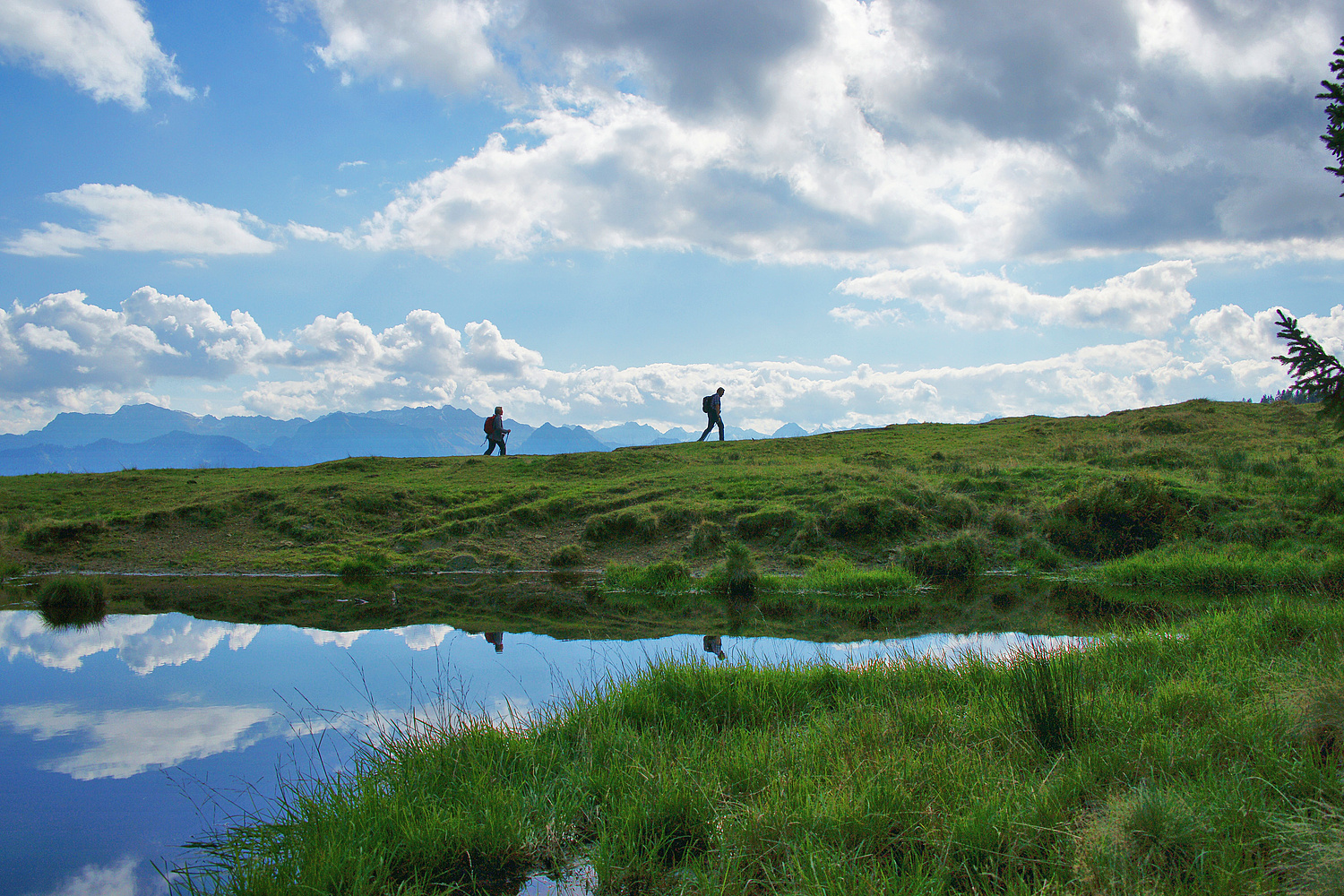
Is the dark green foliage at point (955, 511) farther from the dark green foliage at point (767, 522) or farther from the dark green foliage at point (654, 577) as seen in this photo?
the dark green foliage at point (654, 577)

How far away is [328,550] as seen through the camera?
21578 mm

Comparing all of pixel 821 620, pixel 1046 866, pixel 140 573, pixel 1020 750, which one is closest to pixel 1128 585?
pixel 821 620

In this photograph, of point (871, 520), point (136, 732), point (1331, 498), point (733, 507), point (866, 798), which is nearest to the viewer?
point (866, 798)

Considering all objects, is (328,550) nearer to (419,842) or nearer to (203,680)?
(203,680)

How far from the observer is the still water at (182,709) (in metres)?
5.61

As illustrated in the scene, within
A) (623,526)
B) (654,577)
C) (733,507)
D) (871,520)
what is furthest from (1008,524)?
(623,526)

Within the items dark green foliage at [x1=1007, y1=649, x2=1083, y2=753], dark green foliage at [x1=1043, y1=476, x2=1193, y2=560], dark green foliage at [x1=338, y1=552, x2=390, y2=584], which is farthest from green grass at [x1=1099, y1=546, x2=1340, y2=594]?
dark green foliage at [x1=338, y1=552, x2=390, y2=584]

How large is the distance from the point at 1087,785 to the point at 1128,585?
13.7 m

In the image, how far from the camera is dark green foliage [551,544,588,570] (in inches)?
813

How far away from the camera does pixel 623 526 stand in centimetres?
2239

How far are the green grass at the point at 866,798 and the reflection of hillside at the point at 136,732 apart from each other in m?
2.08

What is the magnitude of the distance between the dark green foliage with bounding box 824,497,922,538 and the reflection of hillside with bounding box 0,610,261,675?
14081 mm

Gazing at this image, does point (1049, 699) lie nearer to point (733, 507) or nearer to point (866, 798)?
point (866, 798)

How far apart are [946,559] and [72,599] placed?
63.2 feet
